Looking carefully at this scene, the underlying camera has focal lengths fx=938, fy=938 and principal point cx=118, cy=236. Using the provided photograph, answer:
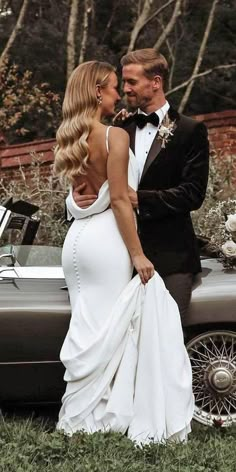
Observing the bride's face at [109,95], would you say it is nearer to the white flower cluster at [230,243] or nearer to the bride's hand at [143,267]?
the bride's hand at [143,267]

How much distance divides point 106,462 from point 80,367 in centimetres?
64

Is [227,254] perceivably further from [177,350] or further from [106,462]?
[106,462]

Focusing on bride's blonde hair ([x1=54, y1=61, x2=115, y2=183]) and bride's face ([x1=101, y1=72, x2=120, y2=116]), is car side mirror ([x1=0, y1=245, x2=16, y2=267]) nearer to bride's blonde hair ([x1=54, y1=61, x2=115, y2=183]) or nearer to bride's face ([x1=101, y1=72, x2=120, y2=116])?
bride's blonde hair ([x1=54, y1=61, x2=115, y2=183])

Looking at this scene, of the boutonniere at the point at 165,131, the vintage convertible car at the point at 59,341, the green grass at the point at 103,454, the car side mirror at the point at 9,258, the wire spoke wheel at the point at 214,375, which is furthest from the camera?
the car side mirror at the point at 9,258

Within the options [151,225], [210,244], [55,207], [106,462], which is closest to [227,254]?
[210,244]

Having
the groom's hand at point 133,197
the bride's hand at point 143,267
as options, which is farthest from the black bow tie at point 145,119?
the bride's hand at point 143,267

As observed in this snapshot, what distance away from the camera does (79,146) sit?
473 centimetres

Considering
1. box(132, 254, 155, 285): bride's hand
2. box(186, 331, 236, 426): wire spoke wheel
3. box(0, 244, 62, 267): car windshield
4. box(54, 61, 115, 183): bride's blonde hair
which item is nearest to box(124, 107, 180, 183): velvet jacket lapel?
box(54, 61, 115, 183): bride's blonde hair

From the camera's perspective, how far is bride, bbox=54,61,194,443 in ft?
15.5

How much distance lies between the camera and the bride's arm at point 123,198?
15.3 ft

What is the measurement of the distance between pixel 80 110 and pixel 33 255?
1.45 m

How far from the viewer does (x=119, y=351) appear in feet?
15.7

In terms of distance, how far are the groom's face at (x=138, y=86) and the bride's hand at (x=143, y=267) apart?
2.78 feet

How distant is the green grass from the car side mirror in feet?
4.35
